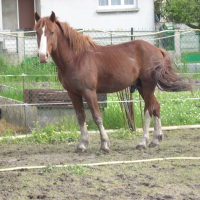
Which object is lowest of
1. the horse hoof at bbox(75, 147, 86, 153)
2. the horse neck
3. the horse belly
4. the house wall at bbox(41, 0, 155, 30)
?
the horse hoof at bbox(75, 147, 86, 153)

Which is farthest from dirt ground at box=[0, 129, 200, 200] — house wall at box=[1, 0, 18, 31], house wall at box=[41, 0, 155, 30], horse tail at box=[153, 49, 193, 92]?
house wall at box=[1, 0, 18, 31]

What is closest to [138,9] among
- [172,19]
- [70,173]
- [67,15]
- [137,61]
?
[67,15]

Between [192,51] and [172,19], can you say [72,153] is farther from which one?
[172,19]

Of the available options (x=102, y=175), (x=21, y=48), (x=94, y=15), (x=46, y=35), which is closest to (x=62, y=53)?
(x=46, y=35)

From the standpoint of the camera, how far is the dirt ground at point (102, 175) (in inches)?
166

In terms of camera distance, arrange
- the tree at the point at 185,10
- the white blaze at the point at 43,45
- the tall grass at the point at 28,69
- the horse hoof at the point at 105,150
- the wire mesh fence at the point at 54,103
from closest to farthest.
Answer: the white blaze at the point at 43,45 < the horse hoof at the point at 105,150 < the wire mesh fence at the point at 54,103 < the tall grass at the point at 28,69 < the tree at the point at 185,10

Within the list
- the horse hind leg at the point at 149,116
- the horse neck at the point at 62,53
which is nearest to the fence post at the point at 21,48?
the horse neck at the point at 62,53

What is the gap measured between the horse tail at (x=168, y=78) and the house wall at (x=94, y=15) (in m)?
10.6

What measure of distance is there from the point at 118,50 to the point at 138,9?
11.4 metres

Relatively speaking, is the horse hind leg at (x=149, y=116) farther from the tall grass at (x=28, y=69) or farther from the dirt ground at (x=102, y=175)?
the tall grass at (x=28, y=69)

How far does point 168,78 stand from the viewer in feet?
21.7

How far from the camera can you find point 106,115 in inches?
343

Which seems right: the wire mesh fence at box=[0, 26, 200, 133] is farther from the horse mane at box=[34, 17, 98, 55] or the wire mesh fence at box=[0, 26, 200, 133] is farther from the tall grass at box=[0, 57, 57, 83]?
the horse mane at box=[34, 17, 98, 55]

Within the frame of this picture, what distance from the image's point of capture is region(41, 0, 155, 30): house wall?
17047mm
